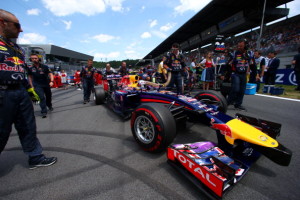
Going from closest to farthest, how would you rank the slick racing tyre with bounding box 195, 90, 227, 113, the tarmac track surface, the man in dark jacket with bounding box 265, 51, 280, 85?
the tarmac track surface
the slick racing tyre with bounding box 195, 90, 227, 113
the man in dark jacket with bounding box 265, 51, 280, 85

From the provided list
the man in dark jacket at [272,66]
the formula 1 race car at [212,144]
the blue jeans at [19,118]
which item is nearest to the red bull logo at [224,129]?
the formula 1 race car at [212,144]

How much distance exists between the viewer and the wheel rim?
2116 mm

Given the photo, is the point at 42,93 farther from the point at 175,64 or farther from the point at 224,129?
the point at 224,129

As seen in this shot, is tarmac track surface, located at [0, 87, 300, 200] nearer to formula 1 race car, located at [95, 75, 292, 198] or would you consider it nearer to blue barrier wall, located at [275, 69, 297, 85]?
formula 1 race car, located at [95, 75, 292, 198]

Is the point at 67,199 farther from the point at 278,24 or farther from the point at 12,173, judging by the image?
the point at 278,24

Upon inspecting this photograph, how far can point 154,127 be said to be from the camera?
1.97 meters

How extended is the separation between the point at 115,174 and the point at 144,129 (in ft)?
2.27

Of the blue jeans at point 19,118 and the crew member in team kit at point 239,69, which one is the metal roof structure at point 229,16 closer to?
the crew member in team kit at point 239,69

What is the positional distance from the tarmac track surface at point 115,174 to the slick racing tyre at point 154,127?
21 cm

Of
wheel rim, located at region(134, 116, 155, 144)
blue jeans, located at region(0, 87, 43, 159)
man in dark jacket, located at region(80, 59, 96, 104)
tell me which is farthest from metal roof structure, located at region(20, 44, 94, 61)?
wheel rim, located at region(134, 116, 155, 144)

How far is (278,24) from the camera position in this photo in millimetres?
17812

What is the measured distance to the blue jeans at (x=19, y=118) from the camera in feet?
5.30

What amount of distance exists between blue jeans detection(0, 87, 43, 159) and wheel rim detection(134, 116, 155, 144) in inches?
51.4

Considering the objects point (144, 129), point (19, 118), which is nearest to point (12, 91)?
point (19, 118)
